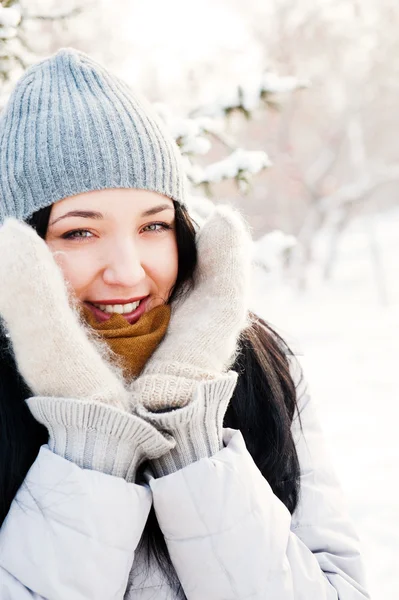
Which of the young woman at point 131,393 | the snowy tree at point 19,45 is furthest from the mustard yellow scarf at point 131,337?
the snowy tree at point 19,45

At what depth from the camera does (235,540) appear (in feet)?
3.76

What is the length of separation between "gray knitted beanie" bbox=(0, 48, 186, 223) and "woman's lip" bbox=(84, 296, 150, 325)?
0.88 ft

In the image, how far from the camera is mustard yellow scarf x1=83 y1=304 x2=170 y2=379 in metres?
1.39

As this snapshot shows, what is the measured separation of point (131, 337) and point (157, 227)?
0.29 m

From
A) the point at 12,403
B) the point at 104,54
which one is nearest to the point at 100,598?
the point at 12,403

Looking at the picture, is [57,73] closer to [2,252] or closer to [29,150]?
[29,150]

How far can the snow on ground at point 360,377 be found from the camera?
316cm

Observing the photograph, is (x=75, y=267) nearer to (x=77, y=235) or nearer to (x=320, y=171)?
(x=77, y=235)

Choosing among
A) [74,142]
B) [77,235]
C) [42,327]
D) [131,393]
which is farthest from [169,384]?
[74,142]

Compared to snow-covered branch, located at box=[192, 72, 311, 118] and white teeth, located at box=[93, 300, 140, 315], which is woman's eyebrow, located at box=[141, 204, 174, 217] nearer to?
white teeth, located at box=[93, 300, 140, 315]

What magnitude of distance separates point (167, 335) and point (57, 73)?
0.73 m

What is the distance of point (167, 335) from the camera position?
4.85ft

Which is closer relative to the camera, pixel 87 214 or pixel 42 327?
pixel 42 327

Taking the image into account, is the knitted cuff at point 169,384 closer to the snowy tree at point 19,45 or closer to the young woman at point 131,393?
the young woman at point 131,393
